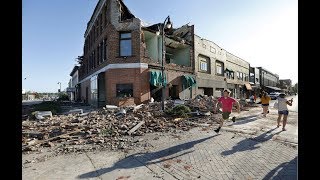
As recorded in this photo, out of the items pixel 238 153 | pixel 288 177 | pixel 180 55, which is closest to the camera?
pixel 288 177

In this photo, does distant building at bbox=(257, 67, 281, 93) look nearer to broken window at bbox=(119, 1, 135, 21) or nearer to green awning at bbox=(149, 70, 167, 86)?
green awning at bbox=(149, 70, 167, 86)

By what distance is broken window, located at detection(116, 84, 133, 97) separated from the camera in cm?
2095

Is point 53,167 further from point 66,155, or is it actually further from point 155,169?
point 155,169

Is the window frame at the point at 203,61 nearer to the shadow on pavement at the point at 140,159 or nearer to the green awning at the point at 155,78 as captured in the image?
the green awning at the point at 155,78

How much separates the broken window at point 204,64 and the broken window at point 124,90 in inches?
476

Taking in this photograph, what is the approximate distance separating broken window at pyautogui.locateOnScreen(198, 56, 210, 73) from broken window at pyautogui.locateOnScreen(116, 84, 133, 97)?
12.1 meters

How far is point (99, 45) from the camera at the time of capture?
26.2m

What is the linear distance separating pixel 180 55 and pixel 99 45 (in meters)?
9.67

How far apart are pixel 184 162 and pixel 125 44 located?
17.0 meters

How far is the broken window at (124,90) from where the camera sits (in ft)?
68.7

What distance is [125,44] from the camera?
2159 centimetres

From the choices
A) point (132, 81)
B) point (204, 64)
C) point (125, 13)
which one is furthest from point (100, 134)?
point (204, 64)
